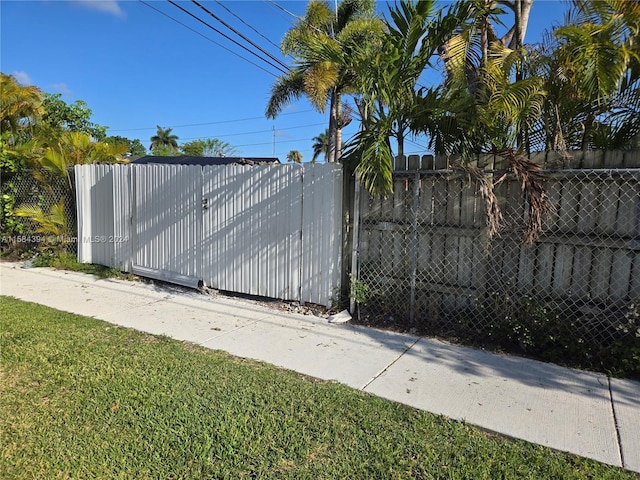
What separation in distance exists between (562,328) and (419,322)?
1.47 metres

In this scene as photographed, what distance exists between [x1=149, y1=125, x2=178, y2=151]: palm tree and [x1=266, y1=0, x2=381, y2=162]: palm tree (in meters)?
56.1

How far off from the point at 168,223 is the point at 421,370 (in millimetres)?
4807

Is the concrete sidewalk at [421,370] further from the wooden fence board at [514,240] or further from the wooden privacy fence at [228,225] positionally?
the wooden fence board at [514,240]

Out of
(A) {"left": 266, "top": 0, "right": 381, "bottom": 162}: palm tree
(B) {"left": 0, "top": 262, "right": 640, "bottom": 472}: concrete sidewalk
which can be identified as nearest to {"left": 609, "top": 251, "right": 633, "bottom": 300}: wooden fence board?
(B) {"left": 0, "top": 262, "right": 640, "bottom": 472}: concrete sidewalk

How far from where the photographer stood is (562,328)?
13.0ft

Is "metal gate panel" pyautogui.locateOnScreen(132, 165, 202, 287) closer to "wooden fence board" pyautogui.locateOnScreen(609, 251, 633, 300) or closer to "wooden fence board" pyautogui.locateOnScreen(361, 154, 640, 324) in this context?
"wooden fence board" pyautogui.locateOnScreen(361, 154, 640, 324)

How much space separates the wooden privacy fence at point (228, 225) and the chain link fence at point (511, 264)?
603mm

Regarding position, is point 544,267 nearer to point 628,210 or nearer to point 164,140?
point 628,210

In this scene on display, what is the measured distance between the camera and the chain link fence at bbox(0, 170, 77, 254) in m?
8.56

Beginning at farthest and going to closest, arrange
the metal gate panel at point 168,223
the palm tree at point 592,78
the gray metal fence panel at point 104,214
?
the gray metal fence panel at point 104,214 → the metal gate panel at point 168,223 → the palm tree at point 592,78

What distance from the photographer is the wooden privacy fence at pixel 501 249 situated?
387 cm

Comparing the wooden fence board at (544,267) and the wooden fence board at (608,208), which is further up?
the wooden fence board at (608,208)

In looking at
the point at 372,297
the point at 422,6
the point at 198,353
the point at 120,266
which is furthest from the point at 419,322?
the point at 120,266

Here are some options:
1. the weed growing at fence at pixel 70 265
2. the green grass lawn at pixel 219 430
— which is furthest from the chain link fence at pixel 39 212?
the green grass lawn at pixel 219 430
